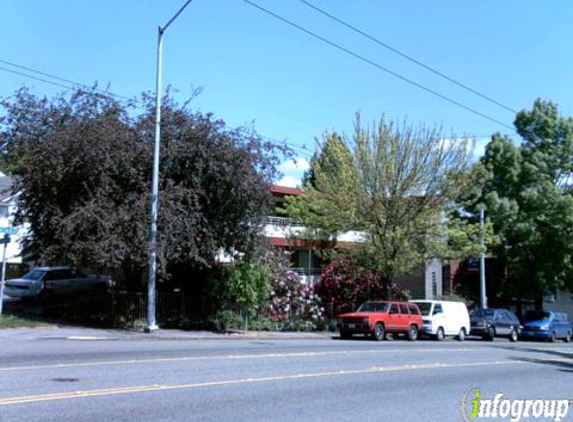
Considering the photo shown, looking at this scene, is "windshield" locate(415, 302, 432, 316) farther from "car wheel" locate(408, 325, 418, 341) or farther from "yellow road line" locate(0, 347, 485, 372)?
"yellow road line" locate(0, 347, 485, 372)

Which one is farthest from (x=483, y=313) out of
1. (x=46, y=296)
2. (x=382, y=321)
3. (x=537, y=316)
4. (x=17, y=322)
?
(x=17, y=322)

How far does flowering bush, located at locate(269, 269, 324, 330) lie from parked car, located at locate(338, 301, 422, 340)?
302 centimetres

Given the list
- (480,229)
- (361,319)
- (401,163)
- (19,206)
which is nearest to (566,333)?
(480,229)

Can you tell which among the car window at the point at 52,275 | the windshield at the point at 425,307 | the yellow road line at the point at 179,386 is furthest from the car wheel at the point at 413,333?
the car window at the point at 52,275

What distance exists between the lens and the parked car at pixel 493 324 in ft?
109

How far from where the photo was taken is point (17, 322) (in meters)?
21.5

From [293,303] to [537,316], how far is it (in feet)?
52.0

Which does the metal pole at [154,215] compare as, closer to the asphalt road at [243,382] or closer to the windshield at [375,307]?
the asphalt road at [243,382]

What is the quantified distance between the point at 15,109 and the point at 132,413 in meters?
18.9

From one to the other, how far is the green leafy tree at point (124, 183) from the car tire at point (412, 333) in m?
8.13

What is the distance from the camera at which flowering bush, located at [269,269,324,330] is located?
29109 mm

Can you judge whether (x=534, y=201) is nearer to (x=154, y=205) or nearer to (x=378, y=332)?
(x=378, y=332)

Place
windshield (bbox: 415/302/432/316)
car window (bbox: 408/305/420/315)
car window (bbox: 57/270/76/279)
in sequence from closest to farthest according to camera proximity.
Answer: car window (bbox: 408/305/420/315), car window (bbox: 57/270/76/279), windshield (bbox: 415/302/432/316)

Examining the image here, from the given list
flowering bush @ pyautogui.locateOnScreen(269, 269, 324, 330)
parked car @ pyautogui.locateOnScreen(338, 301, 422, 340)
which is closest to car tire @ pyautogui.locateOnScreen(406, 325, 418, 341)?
parked car @ pyautogui.locateOnScreen(338, 301, 422, 340)
